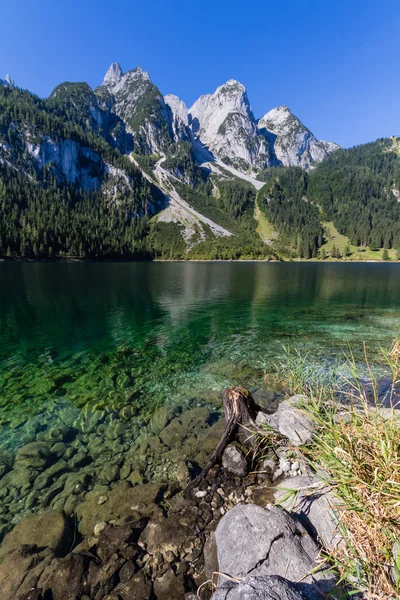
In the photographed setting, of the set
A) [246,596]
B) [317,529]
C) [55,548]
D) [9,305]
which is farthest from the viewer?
[9,305]

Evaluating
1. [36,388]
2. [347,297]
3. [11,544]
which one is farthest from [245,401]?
[347,297]

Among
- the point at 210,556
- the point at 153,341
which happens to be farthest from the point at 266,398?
the point at 153,341

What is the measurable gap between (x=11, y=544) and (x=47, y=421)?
270 inches

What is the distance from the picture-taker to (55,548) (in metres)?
7.86

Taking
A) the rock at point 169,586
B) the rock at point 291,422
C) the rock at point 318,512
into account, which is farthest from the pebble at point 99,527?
the rock at point 291,422

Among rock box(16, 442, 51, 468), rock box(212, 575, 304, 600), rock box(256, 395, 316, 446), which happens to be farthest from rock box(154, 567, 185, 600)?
rock box(16, 442, 51, 468)

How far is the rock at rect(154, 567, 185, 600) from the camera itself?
6.12m

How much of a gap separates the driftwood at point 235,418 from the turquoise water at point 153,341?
6.08m

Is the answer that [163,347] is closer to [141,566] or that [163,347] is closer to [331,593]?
[141,566]

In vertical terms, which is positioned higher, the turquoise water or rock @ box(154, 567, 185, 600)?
rock @ box(154, 567, 185, 600)

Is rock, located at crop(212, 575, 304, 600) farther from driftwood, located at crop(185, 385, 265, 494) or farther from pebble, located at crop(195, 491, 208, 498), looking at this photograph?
driftwood, located at crop(185, 385, 265, 494)

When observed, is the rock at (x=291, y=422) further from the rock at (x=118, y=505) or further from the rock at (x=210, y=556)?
the rock at (x=118, y=505)

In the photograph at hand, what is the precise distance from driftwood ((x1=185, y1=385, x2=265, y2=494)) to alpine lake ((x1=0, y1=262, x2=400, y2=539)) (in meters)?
1.72

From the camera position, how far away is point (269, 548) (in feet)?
18.0
